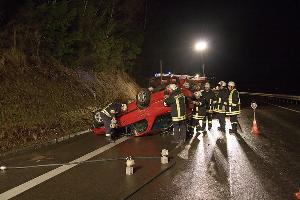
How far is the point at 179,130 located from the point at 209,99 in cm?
315

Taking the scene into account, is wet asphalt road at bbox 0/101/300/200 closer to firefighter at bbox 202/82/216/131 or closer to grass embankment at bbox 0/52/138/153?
grass embankment at bbox 0/52/138/153

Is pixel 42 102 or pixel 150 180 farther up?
pixel 42 102

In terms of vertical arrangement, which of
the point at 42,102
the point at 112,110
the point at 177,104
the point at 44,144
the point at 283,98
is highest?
the point at 283,98

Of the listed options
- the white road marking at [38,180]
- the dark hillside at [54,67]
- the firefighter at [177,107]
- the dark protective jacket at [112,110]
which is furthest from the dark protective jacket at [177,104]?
the dark hillside at [54,67]

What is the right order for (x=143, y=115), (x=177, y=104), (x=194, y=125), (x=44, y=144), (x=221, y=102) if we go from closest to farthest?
(x=177, y=104) < (x=44, y=144) < (x=143, y=115) < (x=194, y=125) < (x=221, y=102)

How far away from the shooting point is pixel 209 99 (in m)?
14.6

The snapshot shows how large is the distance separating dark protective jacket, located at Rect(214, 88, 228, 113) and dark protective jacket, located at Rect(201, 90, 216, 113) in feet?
1.10

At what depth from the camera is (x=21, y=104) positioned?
14.1m

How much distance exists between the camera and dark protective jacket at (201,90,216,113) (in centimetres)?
1456

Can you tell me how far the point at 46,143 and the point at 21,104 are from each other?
282 cm

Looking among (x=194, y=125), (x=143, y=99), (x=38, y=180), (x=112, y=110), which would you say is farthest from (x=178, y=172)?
(x=194, y=125)

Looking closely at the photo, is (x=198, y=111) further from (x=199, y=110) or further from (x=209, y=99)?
(x=209, y=99)

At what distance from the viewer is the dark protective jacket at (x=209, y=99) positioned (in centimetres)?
1456

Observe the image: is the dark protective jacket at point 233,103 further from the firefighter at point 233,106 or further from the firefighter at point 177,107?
the firefighter at point 177,107
